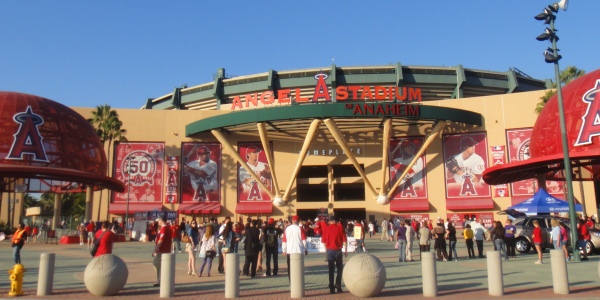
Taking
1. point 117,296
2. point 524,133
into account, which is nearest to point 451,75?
point 524,133

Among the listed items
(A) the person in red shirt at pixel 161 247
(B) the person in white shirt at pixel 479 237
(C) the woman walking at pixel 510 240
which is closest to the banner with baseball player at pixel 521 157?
(C) the woman walking at pixel 510 240

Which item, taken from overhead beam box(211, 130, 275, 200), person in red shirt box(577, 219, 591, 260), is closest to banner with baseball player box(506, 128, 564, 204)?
overhead beam box(211, 130, 275, 200)

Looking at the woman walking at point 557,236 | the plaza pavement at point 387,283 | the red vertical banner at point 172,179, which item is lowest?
the plaza pavement at point 387,283

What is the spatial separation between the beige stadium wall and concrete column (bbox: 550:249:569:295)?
120ft

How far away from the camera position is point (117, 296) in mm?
11430

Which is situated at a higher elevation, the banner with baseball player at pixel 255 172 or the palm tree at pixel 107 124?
the palm tree at pixel 107 124

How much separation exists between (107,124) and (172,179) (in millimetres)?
7717

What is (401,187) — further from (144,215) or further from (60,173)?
(60,173)

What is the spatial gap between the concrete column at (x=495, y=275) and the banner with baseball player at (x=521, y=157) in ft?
120

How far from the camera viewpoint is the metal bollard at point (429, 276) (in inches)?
431

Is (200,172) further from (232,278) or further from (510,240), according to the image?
(232,278)

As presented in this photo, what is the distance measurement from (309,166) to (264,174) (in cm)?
530

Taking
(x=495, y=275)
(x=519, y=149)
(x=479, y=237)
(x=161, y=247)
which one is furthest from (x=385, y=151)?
(x=495, y=275)

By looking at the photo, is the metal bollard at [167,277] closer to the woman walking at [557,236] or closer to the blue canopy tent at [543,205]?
the woman walking at [557,236]
